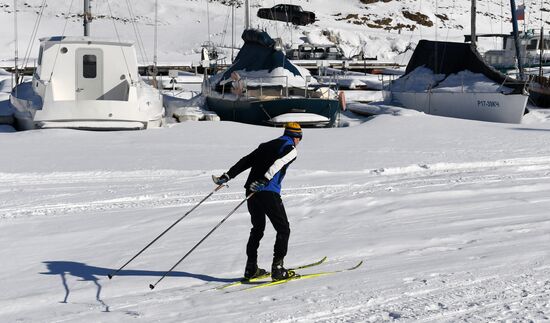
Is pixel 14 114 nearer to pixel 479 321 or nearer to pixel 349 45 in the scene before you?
pixel 479 321

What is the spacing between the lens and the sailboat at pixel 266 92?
78.0 feet

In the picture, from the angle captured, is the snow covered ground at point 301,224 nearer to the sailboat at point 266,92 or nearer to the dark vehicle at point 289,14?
the sailboat at point 266,92

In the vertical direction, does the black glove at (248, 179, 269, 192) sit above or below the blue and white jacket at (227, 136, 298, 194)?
below

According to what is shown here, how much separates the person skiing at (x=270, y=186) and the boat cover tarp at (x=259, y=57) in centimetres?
1897

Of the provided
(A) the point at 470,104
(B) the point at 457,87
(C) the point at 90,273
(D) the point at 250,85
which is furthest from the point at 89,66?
(C) the point at 90,273

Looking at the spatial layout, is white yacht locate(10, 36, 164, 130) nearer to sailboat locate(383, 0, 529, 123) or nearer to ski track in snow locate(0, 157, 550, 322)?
ski track in snow locate(0, 157, 550, 322)

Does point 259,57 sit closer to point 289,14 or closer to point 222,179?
point 222,179

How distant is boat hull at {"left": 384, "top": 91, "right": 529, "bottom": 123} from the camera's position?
25.3 metres

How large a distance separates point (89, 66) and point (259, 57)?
695 cm

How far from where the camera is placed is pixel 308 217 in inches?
463

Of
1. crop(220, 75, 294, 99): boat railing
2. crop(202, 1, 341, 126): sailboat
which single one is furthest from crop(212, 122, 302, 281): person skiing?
crop(220, 75, 294, 99): boat railing

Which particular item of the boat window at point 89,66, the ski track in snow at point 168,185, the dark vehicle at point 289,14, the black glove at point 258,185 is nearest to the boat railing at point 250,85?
the boat window at point 89,66

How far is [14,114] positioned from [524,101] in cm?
1489

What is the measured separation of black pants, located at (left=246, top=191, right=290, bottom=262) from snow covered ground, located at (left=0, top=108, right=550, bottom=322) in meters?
0.44
